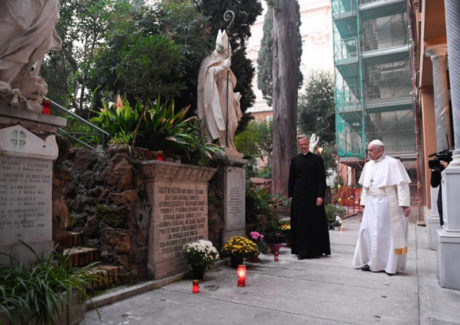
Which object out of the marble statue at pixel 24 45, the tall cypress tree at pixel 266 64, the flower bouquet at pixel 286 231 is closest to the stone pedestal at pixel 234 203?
the flower bouquet at pixel 286 231

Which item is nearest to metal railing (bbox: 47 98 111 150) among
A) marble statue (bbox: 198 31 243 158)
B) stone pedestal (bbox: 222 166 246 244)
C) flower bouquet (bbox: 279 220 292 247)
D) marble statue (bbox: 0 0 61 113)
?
marble statue (bbox: 0 0 61 113)

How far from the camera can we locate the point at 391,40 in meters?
22.5

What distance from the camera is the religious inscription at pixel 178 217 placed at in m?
5.20

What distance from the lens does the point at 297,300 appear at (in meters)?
4.39

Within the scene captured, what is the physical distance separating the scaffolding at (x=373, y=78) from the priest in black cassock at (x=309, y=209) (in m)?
14.2

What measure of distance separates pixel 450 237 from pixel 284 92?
973 centimetres

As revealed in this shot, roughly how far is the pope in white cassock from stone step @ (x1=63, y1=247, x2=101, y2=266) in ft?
13.1

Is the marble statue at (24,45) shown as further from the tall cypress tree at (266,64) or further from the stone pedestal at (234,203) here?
the tall cypress tree at (266,64)

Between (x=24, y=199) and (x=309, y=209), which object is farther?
(x=309, y=209)

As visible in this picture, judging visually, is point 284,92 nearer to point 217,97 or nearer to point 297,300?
point 217,97

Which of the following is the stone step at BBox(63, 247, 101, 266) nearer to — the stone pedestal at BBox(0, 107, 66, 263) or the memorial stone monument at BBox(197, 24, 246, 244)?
the stone pedestal at BBox(0, 107, 66, 263)

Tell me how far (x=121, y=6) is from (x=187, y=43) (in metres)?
1.97

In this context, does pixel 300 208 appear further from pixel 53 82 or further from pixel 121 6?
pixel 53 82

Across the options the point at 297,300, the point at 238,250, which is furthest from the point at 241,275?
the point at 238,250
